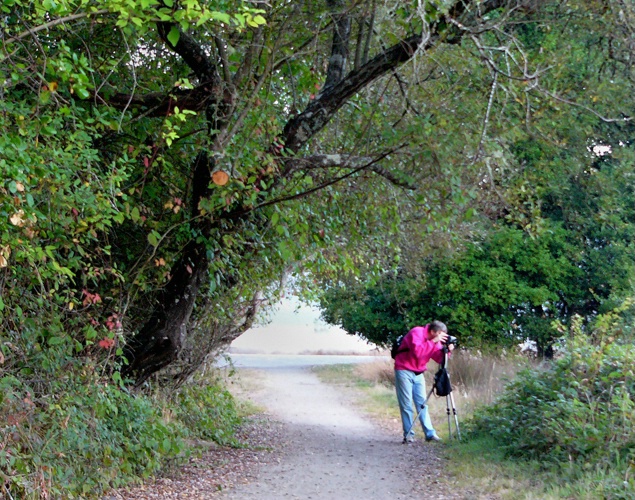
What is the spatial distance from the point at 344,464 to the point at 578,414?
3060 mm

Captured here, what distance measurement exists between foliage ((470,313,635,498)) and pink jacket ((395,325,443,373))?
54.5 inches

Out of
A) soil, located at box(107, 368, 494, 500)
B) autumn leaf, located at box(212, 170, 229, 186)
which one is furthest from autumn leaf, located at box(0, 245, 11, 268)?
soil, located at box(107, 368, 494, 500)

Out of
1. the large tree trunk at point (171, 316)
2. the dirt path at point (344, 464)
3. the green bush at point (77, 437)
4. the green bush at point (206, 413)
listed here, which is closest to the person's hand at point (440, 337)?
the dirt path at point (344, 464)

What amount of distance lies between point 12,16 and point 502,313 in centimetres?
1567

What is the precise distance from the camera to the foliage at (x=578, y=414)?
308 inches

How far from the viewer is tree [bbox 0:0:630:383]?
279 inches

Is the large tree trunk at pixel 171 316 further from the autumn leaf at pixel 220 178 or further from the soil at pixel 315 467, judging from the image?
the autumn leaf at pixel 220 178

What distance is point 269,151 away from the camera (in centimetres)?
889

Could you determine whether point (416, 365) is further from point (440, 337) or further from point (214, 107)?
point (214, 107)

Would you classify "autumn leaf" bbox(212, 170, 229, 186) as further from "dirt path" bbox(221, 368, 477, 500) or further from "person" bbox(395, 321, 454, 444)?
"person" bbox(395, 321, 454, 444)

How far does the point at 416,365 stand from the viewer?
11977 mm

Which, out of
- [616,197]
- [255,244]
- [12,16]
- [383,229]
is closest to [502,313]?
[616,197]

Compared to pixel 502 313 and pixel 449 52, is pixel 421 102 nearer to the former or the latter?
pixel 449 52

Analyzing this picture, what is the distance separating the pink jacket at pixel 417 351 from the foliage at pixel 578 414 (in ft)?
4.54
